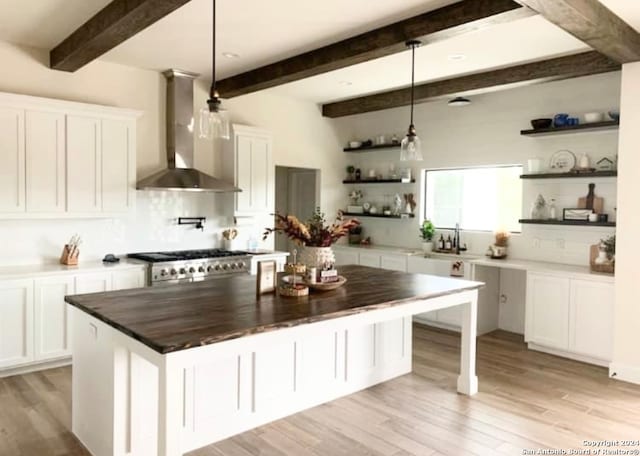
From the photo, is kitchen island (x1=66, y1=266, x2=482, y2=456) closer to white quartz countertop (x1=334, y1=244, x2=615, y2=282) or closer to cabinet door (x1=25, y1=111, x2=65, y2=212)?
white quartz countertop (x1=334, y1=244, x2=615, y2=282)

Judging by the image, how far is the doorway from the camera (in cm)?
727

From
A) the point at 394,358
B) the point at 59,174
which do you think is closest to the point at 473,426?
the point at 394,358

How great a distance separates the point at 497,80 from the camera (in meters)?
4.89

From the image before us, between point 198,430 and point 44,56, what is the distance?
368 centimetres

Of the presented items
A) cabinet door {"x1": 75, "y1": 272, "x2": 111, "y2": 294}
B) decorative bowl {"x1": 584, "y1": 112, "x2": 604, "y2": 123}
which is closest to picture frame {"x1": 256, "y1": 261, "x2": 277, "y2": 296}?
cabinet door {"x1": 75, "y1": 272, "x2": 111, "y2": 294}

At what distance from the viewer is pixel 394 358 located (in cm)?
415

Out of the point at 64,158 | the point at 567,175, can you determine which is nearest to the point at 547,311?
the point at 567,175

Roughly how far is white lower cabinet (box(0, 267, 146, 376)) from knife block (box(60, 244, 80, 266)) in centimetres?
31

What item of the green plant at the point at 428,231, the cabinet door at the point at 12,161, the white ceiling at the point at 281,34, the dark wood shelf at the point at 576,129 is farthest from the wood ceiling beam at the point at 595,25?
the cabinet door at the point at 12,161

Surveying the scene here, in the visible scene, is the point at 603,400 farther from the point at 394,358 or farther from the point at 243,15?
the point at 243,15

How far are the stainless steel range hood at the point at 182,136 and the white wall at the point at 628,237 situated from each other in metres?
3.76

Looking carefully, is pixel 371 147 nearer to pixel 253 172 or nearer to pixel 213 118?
pixel 253 172

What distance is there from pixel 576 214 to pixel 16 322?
5.25 m

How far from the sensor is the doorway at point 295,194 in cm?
727
